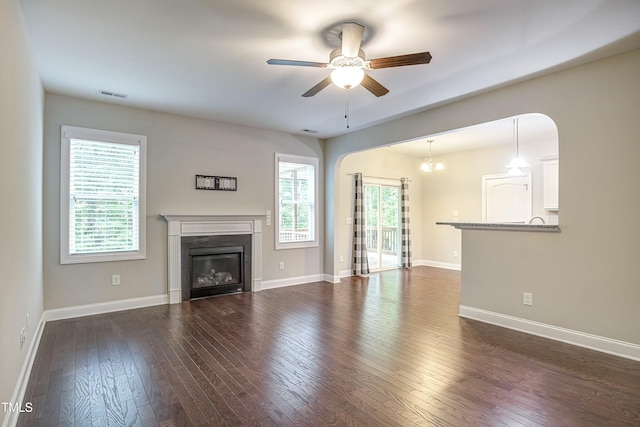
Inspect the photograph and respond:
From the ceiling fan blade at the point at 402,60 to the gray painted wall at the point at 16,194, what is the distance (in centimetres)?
235

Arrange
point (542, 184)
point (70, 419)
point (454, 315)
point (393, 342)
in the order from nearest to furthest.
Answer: point (70, 419) → point (393, 342) → point (454, 315) → point (542, 184)

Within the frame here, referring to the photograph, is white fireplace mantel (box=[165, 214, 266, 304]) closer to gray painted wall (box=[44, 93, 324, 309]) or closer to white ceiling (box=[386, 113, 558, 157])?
gray painted wall (box=[44, 93, 324, 309])

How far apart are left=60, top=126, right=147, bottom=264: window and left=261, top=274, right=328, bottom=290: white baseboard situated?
2056 mm

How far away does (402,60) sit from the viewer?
97.3 inches

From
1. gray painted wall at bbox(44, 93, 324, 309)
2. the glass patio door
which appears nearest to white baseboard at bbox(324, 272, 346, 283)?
gray painted wall at bbox(44, 93, 324, 309)

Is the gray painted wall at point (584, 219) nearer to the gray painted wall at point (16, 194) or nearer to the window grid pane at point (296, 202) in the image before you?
the window grid pane at point (296, 202)

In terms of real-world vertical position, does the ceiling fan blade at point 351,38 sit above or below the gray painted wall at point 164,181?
above

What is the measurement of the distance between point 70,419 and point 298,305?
2.92 meters

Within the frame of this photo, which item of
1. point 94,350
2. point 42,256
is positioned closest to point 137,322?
point 94,350

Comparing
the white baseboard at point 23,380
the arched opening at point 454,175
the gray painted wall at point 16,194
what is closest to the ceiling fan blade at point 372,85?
the gray painted wall at point 16,194

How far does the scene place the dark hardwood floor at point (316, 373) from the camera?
212cm

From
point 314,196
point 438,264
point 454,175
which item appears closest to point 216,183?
point 314,196

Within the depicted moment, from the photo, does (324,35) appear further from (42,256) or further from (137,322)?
(42,256)

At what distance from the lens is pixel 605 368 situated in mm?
2756
